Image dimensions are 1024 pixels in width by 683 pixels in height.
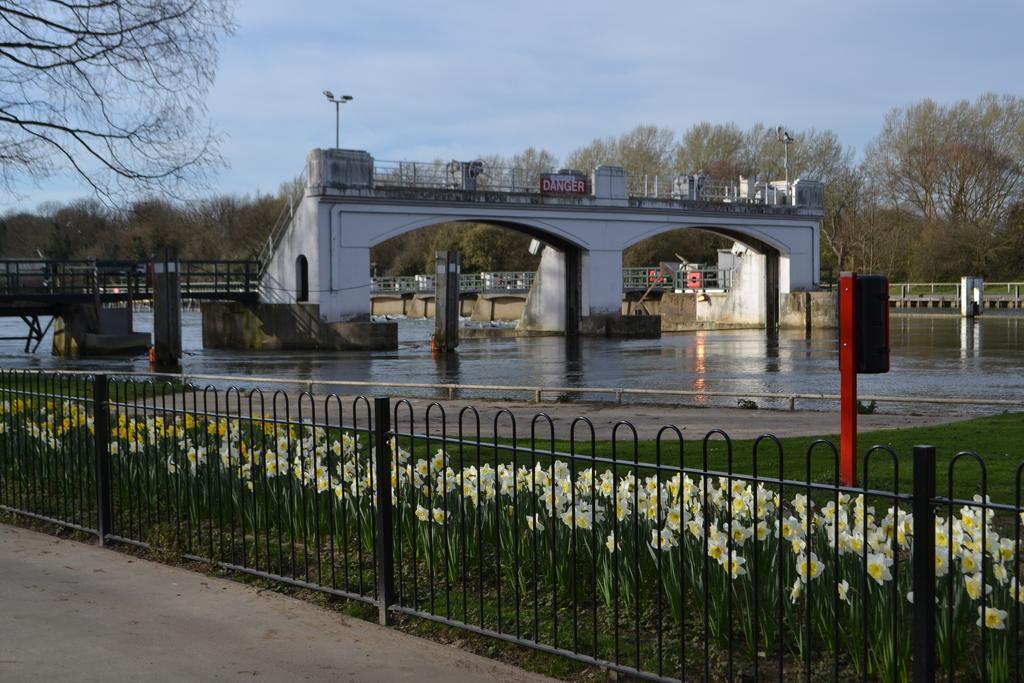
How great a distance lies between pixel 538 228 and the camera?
5612 cm

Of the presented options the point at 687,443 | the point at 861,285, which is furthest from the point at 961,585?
the point at 687,443

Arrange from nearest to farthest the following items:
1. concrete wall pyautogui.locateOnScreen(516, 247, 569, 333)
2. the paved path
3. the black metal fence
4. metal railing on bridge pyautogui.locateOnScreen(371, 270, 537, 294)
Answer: the black metal fence → the paved path → concrete wall pyautogui.locateOnScreen(516, 247, 569, 333) → metal railing on bridge pyautogui.locateOnScreen(371, 270, 537, 294)

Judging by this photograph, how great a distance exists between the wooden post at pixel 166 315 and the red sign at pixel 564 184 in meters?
19.3

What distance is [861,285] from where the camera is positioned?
33.5ft

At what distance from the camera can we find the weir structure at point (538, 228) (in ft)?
162

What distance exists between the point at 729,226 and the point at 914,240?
2541 cm

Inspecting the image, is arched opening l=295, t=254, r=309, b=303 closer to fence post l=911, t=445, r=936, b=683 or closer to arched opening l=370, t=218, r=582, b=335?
arched opening l=370, t=218, r=582, b=335

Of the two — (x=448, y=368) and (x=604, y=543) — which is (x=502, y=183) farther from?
Answer: (x=604, y=543)

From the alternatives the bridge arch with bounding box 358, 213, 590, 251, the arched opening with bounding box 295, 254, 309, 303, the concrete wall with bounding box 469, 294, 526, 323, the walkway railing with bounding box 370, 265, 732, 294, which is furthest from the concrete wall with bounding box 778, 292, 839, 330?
the arched opening with bounding box 295, 254, 309, 303

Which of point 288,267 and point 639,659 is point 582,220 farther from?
point 639,659

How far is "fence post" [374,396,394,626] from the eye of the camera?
687 centimetres

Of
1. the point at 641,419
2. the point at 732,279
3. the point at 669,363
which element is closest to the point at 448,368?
the point at 669,363

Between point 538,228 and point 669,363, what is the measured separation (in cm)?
1748

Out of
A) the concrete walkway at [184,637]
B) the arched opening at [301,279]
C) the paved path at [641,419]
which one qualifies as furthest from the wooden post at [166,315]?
the concrete walkway at [184,637]
